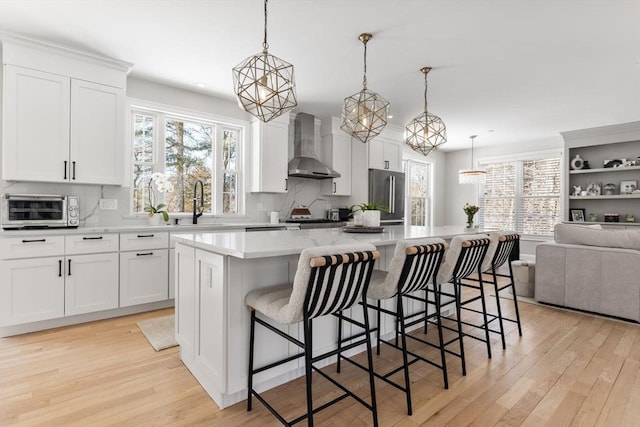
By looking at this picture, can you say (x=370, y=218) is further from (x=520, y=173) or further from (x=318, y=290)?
(x=520, y=173)

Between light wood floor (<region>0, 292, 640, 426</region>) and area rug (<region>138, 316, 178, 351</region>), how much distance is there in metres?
0.08

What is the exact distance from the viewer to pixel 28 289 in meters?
2.93

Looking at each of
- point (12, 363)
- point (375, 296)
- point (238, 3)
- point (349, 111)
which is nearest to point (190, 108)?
point (238, 3)

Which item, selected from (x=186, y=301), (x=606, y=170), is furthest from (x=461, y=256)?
(x=606, y=170)

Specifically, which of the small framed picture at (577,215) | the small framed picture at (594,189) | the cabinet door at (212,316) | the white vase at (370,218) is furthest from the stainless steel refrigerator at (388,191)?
the cabinet door at (212,316)

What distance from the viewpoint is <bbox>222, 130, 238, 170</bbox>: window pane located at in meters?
4.78

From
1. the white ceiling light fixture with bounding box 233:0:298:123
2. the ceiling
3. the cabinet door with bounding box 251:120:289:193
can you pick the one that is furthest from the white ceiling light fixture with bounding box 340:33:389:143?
the cabinet door with bounding box 251:120:289:193

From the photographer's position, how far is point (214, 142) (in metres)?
4.66

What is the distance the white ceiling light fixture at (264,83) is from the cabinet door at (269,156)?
8.65ft

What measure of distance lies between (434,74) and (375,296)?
2.87m

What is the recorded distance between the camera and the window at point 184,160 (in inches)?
161

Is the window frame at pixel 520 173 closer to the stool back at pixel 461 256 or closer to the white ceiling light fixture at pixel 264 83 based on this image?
→ the stool back at pixel 461 256

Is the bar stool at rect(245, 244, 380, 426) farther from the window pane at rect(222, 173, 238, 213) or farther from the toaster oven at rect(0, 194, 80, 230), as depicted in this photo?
the window pane at rect(222, 173, 238, 213)

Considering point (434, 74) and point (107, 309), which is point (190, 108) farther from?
point (434, 74)
